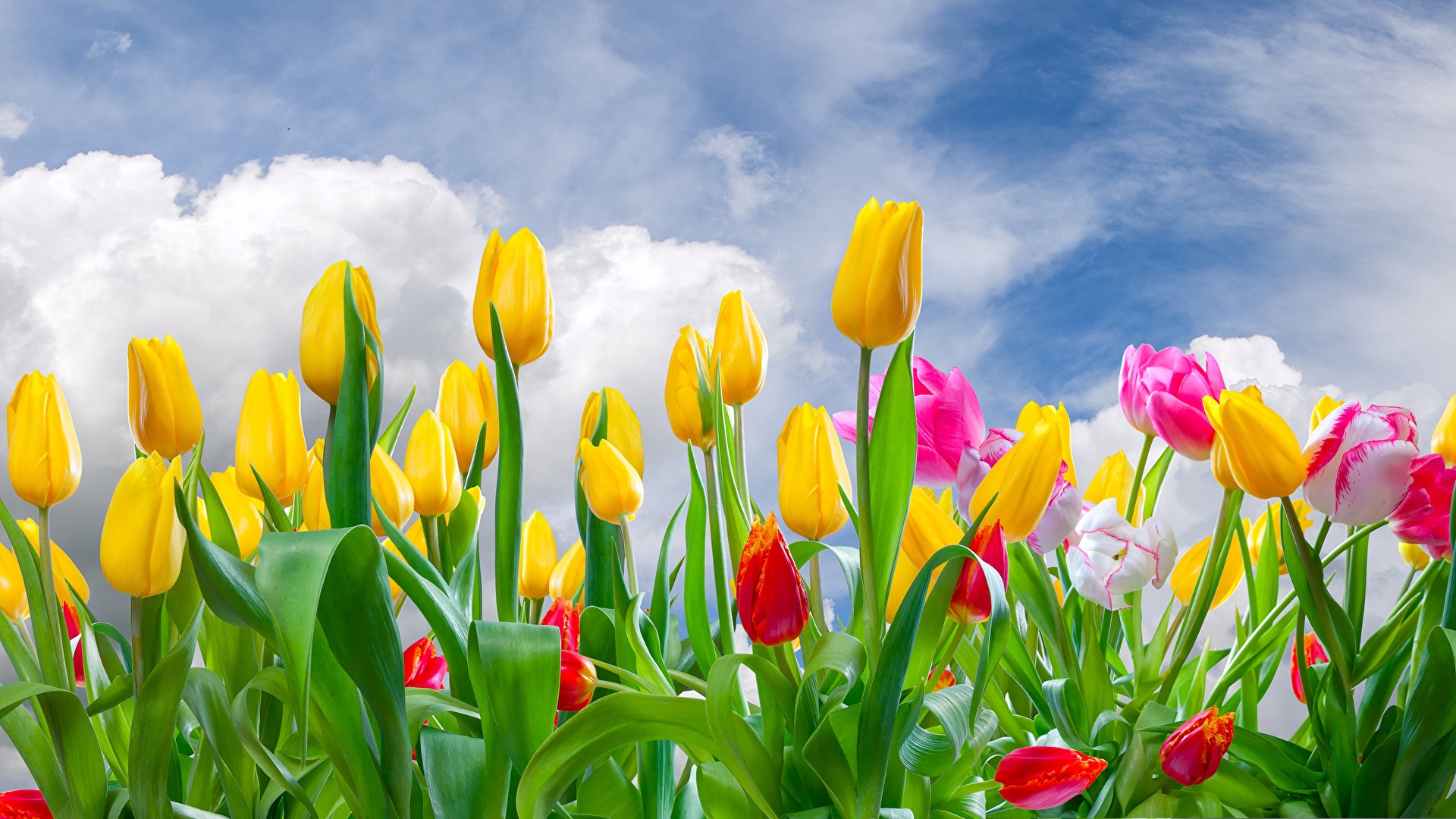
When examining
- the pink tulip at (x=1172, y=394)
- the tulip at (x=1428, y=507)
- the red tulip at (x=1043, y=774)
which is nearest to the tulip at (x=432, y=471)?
the red tulip at (x=1043, y=774)

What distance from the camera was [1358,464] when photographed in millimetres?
731

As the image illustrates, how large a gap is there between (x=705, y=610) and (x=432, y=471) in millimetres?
229

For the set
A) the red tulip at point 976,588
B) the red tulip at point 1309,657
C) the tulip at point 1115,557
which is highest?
the red tulip at point 976,588

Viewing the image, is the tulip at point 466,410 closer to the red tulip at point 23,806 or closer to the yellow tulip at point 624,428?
the yellow tulip at point 624,428

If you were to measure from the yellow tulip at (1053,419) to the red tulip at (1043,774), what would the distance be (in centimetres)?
22

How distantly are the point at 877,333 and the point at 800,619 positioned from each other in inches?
6.9

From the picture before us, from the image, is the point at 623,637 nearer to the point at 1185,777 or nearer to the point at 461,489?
the point at 461,489

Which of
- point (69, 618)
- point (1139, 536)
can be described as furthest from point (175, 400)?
point (1139, 536)

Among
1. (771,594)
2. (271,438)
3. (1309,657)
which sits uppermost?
(271,438)

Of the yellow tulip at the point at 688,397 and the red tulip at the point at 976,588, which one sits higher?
the yellow tulip at the point at 688,397

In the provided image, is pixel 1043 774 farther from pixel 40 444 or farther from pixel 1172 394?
pixel 40 444

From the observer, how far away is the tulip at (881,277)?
0.59 meters

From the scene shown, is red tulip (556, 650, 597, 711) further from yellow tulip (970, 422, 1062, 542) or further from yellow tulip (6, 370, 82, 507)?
yellow tulip (6, 370, 82, 507)

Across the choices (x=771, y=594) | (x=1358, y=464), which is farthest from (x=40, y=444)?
(x=1358, y=464)
